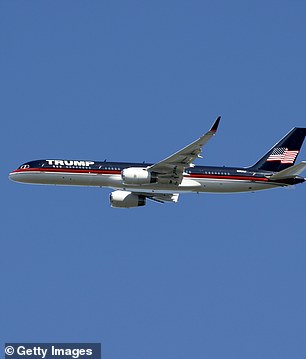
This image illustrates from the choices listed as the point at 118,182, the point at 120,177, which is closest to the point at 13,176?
the point at 118,182

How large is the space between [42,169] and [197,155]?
52.5 feet

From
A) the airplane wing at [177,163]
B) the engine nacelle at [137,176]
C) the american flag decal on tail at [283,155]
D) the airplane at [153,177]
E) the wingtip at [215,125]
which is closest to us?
the wingtip at [215,125]

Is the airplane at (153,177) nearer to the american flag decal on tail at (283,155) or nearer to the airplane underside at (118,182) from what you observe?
the airplane underside at (118,182)

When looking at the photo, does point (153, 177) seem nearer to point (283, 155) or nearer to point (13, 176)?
point (13, 176)

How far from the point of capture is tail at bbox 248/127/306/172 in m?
100

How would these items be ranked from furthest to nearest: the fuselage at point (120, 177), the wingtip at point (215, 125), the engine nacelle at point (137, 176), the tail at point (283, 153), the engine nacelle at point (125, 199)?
the tail at point (283, 153), the engine nacelle at point (125, 199), the fuselage at point (120, 177), the engine nacelle at point (137, 176), the wingtip at point (215, 125)

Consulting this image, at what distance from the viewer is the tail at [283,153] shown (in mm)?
100500

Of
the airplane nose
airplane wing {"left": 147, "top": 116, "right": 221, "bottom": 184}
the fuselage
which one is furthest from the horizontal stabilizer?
the airplane nose

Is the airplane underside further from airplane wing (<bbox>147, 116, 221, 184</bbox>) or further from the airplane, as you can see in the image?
airplane wing (<bbox>147, 116, 221, 184</bbox>)

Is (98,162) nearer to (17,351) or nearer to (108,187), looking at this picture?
(108,187)

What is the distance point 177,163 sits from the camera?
9325 cm

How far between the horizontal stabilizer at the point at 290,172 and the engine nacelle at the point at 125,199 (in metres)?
13.7

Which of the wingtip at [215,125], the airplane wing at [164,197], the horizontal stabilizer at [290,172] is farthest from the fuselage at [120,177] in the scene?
the wingtip at [215,125]

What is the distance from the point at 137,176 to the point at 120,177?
2.74 m
